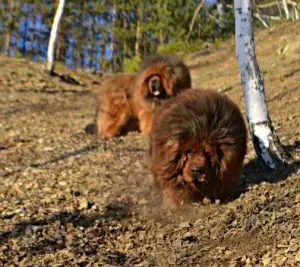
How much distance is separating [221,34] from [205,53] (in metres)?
5.95

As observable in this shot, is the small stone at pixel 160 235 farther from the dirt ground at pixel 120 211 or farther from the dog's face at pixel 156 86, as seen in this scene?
the dog's face at pixel 156 86

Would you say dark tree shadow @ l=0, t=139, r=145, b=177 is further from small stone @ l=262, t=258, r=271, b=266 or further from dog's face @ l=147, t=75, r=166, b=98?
small stone @ l=262, t=258, r=271, b=266

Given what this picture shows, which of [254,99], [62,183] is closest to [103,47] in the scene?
[62,183]

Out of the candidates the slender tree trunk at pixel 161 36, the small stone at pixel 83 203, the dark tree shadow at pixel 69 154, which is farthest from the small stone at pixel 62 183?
the slender tree trunk at pixel 161 36

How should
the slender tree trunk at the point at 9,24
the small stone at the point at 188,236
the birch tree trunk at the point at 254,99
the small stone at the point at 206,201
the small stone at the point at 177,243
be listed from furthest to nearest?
the slender tree trunk at the point at 9,24
the birch tree trunk at the point at 254,99
the small stone at the point at 206,201
the small stone at the point at 188,236
the small stone at the point at 177,243

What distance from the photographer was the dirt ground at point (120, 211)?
489 cm

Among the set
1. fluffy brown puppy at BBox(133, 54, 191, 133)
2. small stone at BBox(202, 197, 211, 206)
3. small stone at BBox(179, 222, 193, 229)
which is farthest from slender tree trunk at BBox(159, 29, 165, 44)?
small stone at BBox(179, 222, 193, 229)

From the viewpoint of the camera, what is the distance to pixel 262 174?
6.88 meters

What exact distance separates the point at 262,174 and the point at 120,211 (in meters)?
1.84

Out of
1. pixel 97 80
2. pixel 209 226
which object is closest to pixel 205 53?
pixel 97 80

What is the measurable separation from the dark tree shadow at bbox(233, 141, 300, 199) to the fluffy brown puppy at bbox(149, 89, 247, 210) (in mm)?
407

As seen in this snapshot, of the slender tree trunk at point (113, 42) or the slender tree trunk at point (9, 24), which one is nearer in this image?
the slender tree trunk at point (113, 42)

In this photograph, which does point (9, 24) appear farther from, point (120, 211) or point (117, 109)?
point (120, 211)

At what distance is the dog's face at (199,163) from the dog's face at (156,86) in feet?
14.5
